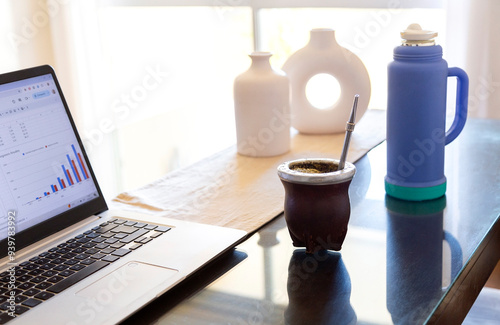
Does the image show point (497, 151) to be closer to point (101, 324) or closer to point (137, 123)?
point (101, 324)

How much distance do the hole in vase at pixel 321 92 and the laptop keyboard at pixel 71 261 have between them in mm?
723

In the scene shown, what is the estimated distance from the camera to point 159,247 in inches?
35.1

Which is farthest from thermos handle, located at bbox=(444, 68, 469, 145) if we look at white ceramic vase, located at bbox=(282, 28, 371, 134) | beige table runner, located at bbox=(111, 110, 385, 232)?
white ceramic vase, located at bbox=(282, 28, 371, 134)

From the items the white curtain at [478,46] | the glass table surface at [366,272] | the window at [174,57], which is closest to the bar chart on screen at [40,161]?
the glass table surface at [366,272]

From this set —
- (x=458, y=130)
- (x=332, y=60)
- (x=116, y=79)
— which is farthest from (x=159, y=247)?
(x=116, y=79)

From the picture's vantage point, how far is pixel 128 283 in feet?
2.57

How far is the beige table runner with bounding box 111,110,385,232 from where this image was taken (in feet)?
3.58

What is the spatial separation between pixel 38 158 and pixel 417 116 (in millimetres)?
628

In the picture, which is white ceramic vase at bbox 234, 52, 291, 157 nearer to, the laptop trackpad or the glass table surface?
the glass table surface

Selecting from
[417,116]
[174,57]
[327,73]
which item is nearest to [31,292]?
[417,116]

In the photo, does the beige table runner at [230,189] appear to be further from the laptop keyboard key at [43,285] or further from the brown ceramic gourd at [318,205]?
the laptop keyboard key at [43,285]

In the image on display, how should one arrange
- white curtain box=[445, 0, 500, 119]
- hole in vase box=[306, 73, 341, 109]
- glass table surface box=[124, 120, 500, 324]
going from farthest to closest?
white curtain box=[445, 0, 500, 119] → hole in vase box=[306, 73, 341, 109] → glass table surface box=[124, 120, 500, 324]

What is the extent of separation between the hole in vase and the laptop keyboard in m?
0.72

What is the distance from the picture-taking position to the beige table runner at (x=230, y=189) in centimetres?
109
